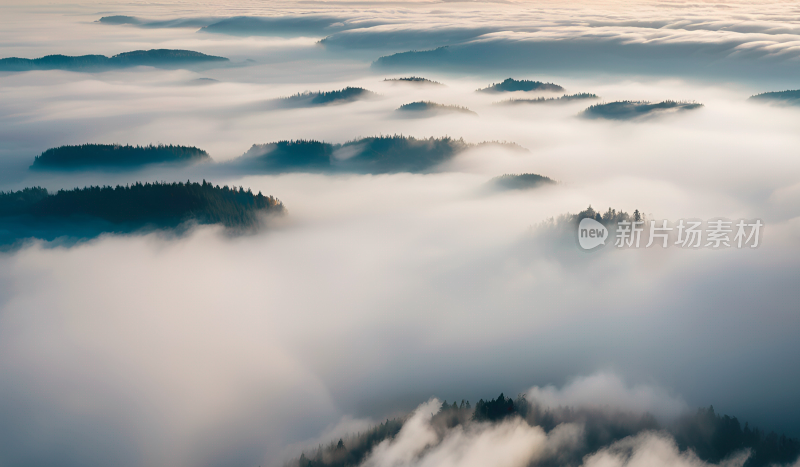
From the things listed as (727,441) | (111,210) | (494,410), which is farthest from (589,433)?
(111,210)

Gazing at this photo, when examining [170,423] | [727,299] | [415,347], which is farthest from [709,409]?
[170,423]

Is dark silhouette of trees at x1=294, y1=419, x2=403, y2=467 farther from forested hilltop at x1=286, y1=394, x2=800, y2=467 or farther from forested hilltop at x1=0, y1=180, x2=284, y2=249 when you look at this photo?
forested hilltop at x1=0, y1=180, x2=284, y2=249

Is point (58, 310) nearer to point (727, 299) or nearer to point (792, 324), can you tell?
point (727, 299)

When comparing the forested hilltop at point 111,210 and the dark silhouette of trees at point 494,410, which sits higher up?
the forested hilltop at point 111,210

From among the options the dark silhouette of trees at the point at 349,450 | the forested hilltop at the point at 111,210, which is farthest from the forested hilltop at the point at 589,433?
the forested hilltop at the point at 111,210

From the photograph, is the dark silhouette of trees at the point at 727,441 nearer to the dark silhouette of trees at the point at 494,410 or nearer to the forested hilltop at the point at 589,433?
the forested hilltop at the point at 589,433

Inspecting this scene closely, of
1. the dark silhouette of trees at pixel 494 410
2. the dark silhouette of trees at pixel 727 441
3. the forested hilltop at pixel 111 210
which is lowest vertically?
the dark silhouette of trees at pixel 727 441
